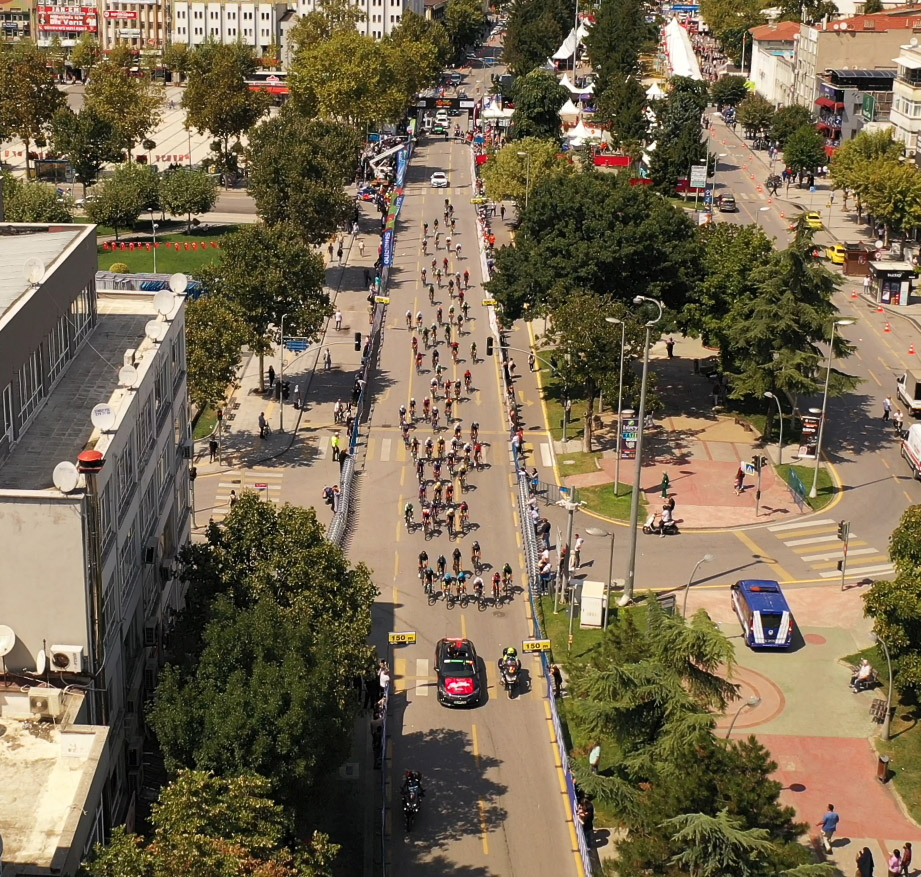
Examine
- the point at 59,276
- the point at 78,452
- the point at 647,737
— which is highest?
the point at 59,276

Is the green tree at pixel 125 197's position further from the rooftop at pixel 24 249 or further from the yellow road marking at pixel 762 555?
the yellow road marking at pixel 762 555

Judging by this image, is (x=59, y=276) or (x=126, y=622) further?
(x=59, y=276)

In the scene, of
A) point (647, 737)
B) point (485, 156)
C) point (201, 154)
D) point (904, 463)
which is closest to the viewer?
point (647, 737)

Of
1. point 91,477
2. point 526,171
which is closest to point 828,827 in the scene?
point 91,477

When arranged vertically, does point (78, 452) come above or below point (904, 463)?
above

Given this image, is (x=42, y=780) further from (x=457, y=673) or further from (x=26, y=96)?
(x=26, y=96)

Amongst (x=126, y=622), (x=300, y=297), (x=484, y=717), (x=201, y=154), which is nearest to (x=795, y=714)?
(x=484, y=717)

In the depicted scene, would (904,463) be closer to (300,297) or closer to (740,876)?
(300,297)
